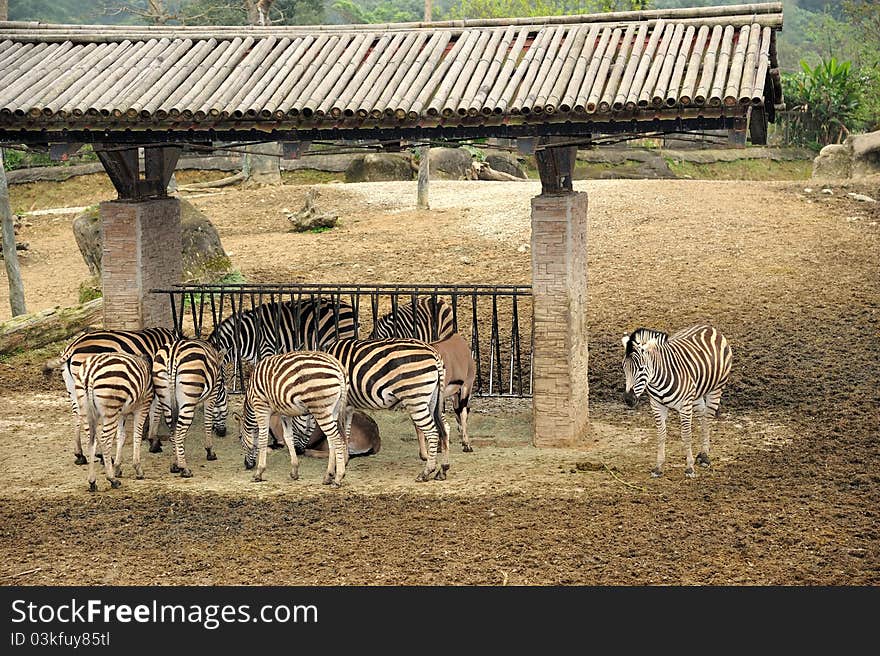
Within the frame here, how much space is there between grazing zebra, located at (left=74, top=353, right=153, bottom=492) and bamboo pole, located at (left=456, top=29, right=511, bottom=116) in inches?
167

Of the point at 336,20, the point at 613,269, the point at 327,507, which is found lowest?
the point at 327,507

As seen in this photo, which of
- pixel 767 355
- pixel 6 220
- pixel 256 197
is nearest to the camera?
pixel 767 355

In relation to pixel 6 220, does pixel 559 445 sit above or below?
below

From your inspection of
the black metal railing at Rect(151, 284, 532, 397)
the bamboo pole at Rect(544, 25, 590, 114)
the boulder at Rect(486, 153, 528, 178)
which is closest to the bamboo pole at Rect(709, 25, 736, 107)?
the bamboo pole at Rect(544, 25, 590, 114)

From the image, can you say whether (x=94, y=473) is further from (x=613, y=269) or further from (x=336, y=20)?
(x=336, y=20)

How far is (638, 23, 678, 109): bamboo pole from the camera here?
11.1m

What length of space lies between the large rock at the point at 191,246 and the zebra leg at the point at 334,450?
10.0 metres

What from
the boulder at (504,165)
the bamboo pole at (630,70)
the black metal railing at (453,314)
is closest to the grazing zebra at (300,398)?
the black metal railing at (453,314)

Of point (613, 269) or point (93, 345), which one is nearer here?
point (93, 345)

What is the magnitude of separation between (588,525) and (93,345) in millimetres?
5576

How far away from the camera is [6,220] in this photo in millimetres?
20500

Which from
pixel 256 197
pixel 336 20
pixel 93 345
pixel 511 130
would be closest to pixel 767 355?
pixel 511 130

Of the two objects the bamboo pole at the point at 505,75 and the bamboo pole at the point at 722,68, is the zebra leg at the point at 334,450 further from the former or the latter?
the bamboo pole at the point at 722,68

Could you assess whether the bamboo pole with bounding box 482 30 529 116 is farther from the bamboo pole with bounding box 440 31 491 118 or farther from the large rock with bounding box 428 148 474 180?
the large rock with bounding box 428 148 474 180
